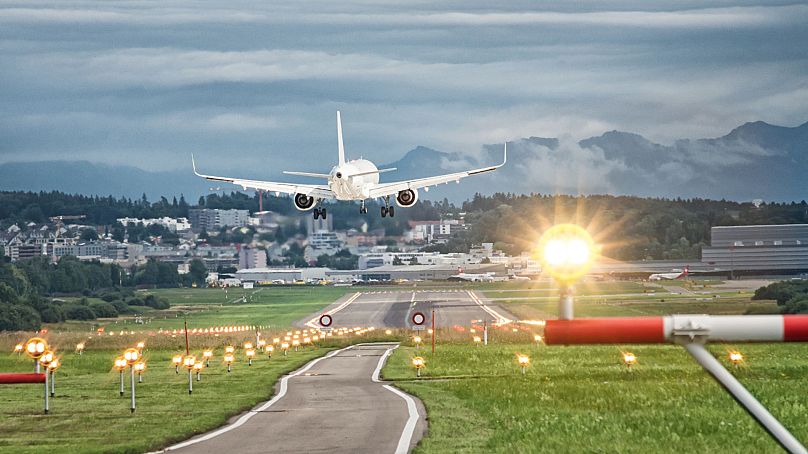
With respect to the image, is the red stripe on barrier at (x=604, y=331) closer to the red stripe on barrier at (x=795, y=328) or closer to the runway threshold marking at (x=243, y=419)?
the red stripe on barrier at (x=795, y=328)

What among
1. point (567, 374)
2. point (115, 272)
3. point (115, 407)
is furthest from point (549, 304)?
point (115, 407)

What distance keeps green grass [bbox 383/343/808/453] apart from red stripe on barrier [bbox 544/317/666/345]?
38.3ft

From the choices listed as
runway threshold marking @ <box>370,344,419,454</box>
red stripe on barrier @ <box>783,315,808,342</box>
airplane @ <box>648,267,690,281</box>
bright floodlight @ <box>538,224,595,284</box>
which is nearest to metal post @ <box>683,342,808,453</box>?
red stripe on barrier @ <box>783,315,808,342</box>

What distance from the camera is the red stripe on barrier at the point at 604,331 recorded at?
1046 cm

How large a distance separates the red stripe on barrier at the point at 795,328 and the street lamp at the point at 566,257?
1658 millimetres

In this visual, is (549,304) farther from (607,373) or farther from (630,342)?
(630,342)

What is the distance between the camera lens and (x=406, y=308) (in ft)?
483

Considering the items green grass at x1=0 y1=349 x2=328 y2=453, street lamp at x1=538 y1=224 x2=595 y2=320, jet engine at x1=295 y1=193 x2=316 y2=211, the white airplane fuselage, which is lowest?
green grass at x1=0 y1=349 x2=328 y2=453

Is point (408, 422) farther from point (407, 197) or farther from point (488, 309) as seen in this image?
point (488, 309)

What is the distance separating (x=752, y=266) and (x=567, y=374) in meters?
146

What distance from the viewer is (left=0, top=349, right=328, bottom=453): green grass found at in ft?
91.9

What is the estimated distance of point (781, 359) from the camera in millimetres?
52688

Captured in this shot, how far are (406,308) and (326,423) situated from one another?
117137 millimetres

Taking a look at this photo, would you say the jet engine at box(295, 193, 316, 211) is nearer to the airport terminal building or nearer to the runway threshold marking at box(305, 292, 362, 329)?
the runway threshold marking at box(305, 292, 362, 329)
